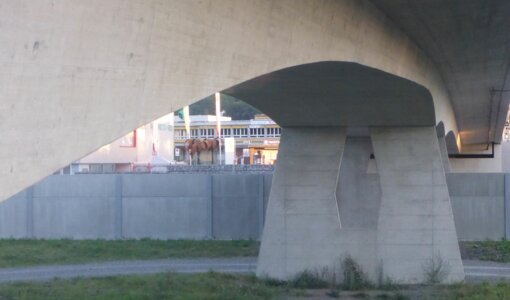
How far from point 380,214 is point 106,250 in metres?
12.1

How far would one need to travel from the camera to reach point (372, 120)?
22.9 metres

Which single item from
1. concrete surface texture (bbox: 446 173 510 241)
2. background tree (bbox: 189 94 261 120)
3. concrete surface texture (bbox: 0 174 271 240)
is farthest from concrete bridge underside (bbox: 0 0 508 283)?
background tree (bbox: 189 94 261 120)

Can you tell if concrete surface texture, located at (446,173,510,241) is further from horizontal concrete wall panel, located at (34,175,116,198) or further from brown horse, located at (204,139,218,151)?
brown horse, located at (204,139,218,151)

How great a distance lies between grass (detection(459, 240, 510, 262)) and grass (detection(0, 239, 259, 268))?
7.24 meters

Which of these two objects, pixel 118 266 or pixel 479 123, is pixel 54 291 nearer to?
pixel 118 266

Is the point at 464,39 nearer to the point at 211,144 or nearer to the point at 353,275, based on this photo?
the point at 353,275

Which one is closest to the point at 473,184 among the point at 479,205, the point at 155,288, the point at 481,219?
the point at 479,205

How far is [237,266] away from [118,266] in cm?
359

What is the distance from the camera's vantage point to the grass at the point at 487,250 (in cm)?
3122

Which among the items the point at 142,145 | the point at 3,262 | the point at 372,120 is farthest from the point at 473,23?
the point at 142,145

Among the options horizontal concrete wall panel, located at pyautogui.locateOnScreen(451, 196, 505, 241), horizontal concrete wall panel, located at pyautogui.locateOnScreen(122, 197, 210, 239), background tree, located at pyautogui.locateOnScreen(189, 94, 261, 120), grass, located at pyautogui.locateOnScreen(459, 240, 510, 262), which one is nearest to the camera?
grass, located at pyautogui.locateOnScreen(459, 240, 510, 262)

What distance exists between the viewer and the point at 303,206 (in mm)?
23859

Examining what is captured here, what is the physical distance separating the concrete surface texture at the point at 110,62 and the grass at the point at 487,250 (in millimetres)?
19538

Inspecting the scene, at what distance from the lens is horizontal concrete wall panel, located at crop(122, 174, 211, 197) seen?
3641 cm
